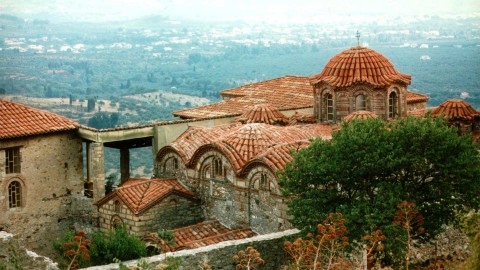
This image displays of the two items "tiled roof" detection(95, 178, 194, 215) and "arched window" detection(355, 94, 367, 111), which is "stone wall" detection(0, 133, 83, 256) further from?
"arched window" detection(355, 94, 367, 111)

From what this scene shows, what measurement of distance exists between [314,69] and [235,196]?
69126mm

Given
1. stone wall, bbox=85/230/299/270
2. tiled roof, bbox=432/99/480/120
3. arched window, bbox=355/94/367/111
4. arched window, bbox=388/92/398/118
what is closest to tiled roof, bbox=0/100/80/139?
stone wall, bbox=85/230/299/270

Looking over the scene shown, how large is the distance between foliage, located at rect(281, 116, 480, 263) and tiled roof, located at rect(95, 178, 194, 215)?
514 centimetres

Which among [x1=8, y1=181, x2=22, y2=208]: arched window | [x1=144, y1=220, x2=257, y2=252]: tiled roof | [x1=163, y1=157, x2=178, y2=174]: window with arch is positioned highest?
[x1=163, y1=157, x2=178, y2=174]: window with arch

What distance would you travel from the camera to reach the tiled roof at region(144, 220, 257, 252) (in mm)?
19953

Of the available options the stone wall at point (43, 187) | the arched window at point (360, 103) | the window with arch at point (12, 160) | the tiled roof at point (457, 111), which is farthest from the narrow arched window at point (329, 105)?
the window with arch at point (12, 160)

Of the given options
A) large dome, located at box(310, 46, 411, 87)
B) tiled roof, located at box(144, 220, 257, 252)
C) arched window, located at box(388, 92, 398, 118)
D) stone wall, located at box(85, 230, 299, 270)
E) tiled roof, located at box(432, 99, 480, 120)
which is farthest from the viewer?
tiled roof, located at box(432, 99, 480, 120)

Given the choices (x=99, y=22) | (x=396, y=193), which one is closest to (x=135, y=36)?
(x=99, y=22)

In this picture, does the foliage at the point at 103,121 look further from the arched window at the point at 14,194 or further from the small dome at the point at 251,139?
the small dome at the point at 251,139

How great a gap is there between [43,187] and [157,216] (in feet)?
11.9

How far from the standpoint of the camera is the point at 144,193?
22172 mm

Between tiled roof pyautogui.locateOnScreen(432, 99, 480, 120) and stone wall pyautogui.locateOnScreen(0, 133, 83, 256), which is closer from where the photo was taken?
stone wall pyautogui.locateOnScreen(0, 133, 83, 256)

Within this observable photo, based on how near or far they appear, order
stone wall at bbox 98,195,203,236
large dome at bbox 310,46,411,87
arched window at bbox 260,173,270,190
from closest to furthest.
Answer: arched window at bbox 260,173,270,190 < stone wall at bbox 98,195,203,236 < large dome at bbox 310,46,411,87

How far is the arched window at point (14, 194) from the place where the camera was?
2262cm
